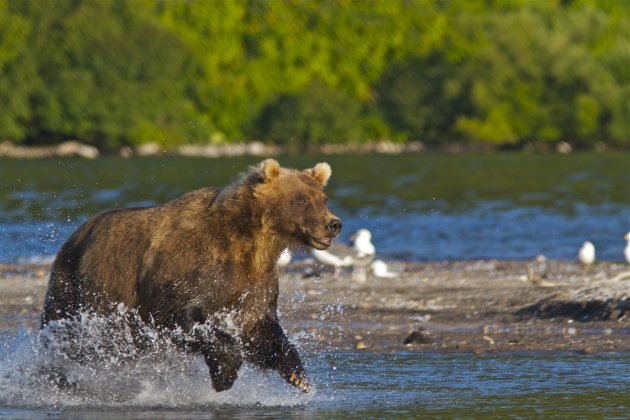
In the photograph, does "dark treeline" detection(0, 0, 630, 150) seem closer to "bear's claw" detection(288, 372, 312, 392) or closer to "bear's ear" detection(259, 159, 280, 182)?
"bear's claw" detection(288, 372, 312, 392)

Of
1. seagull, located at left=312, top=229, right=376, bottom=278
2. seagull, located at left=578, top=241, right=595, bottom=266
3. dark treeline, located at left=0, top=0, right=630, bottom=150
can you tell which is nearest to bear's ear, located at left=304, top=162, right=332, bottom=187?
seagull, located at left=312, top=229, right=376, bottom=278

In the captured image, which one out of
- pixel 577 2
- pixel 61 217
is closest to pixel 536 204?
pixel 61 217

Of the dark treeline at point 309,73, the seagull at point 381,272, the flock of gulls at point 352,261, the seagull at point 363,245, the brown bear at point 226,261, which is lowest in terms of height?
the brown bear at point 226,261

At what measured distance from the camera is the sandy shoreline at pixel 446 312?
1177cm

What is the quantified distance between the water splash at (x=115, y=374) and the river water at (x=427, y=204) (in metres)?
1.59

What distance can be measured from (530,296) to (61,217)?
16005 millimetres

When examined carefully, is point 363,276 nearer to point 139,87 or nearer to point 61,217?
point 61,217

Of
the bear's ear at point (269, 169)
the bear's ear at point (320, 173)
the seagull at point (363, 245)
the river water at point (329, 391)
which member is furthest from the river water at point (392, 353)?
the seagull at point (363, 245)

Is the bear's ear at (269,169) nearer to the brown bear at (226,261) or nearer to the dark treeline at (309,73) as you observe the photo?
the brown bear at (226,261)

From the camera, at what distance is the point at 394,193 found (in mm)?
40688

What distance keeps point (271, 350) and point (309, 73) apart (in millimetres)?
91099

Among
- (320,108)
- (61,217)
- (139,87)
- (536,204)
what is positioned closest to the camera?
(61,217)

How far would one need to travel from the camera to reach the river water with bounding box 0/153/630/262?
2395 centimetres

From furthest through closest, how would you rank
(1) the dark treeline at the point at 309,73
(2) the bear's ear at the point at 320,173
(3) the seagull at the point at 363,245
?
(1) the dark treeline at the point at 309,73 < (3) the seagull at the point at 363,245 < (2) the bear's ear at the point at 320,173
